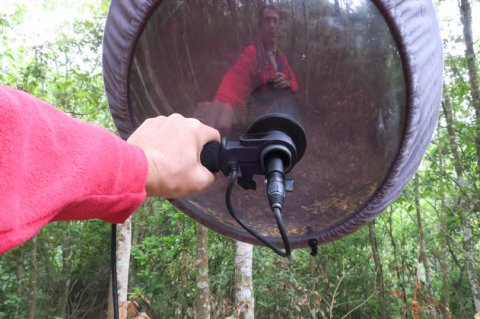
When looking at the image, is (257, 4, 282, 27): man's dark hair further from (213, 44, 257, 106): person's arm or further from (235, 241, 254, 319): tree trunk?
(235, 241, 254, 319): tree trunk

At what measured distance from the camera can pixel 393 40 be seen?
0.59 m

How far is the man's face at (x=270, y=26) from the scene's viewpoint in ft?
2.00

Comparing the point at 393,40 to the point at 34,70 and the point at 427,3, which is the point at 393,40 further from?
the point at 34,70

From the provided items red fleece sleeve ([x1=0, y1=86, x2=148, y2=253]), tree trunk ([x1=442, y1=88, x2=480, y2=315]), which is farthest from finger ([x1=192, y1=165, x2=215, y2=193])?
tree trunk ([x1=442, y1=88, x2=480, y2=315])

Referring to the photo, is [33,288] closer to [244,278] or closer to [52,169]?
[244,278]

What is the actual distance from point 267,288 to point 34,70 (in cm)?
323

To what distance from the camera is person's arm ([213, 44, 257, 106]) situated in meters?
0.64

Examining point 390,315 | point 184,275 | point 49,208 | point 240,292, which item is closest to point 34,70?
point 240,292

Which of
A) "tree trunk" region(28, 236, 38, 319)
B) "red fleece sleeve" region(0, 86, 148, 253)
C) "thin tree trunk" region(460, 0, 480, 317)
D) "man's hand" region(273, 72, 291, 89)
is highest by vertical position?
"thin tree trunk" region(460, 0, 480, 317)

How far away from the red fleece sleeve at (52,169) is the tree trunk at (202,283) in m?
2.44

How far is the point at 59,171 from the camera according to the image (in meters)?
0.34

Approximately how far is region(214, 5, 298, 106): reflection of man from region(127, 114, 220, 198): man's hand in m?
0.12

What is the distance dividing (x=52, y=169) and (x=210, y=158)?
10.1 inches

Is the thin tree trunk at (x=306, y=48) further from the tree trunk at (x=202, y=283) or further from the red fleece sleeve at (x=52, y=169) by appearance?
the tree trunk at (x=202, y=283)
